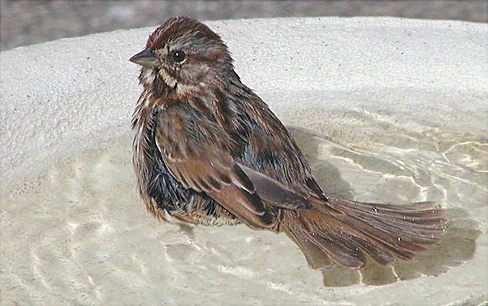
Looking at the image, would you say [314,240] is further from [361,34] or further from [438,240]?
[361,34]

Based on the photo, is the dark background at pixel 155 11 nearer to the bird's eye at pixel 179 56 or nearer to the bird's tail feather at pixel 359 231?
the bird's eye at pixel 179 56

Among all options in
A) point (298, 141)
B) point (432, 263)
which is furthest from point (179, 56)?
point (432, 263)

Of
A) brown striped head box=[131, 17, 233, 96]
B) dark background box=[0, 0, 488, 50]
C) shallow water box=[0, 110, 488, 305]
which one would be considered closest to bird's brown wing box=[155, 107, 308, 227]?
brown striped head box=[131, 17, 233, 96]

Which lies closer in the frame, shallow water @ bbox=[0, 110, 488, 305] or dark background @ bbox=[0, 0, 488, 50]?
shallow water @ bbox=[0, 110, 488, 305]

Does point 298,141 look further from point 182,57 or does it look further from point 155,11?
point 155,11

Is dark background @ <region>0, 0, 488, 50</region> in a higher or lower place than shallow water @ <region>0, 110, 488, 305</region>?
higher

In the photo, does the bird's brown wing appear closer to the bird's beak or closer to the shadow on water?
the bird's beak
